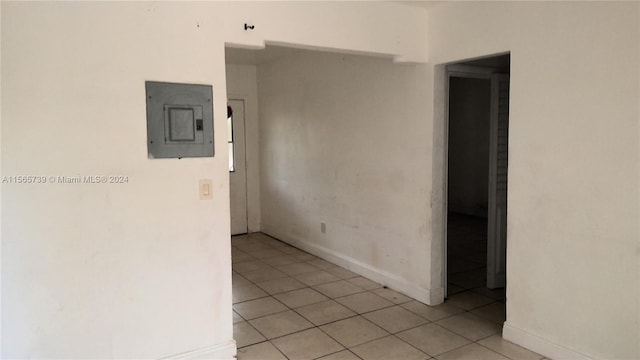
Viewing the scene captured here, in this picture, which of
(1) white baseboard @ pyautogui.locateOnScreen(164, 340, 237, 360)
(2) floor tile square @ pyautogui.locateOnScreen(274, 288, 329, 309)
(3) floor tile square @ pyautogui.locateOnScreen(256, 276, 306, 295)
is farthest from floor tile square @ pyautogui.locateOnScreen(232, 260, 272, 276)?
(1) white baseboard @ pyautogui.locateOnScreen(164, 340, 237, 360)

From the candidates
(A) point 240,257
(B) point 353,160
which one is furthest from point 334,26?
(A) point 240,257

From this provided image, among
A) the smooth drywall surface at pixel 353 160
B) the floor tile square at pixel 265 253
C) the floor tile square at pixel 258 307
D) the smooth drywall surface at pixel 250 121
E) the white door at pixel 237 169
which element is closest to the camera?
the floor tile square at pixel 258 307

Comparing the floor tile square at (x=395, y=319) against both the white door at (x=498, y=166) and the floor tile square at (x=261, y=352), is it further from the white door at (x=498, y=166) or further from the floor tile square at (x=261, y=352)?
the white door at (x=498, y=166)

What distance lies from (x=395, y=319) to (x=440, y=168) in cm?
127

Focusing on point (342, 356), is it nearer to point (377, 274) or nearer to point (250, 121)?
point (377, 274)

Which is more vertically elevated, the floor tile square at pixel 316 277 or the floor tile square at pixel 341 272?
the floor tile square at pixel 341 272

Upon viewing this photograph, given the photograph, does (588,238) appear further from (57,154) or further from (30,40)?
(30,40)

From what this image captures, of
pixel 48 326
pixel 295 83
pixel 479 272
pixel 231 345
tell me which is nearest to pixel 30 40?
pixel 48 326

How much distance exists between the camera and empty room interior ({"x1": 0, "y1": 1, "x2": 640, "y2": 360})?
2395 mm

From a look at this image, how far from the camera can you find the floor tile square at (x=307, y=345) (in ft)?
9.88

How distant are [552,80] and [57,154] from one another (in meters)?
2.86

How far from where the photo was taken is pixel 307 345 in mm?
3141

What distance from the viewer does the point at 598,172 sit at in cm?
258

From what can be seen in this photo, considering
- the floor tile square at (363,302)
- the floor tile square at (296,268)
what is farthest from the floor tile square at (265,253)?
the floor tile square at (363,302)
